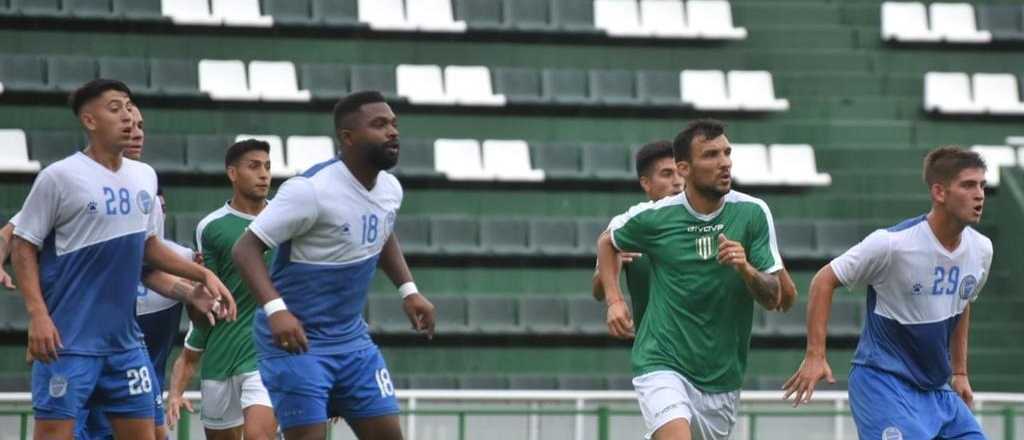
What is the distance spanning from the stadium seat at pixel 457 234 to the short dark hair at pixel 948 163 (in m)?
9.88

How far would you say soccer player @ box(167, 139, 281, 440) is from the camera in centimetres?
1048

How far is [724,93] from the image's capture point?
20109 mm

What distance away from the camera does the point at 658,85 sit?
2000 centimetres

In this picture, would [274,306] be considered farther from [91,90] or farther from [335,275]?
[91,90]

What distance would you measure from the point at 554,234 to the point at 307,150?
251 centimetres

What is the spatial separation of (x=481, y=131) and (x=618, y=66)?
1823mm

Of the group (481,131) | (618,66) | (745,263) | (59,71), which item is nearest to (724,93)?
(618,66)

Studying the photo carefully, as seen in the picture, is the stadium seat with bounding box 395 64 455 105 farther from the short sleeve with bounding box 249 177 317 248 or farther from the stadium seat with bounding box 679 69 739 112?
the short sleeve with bounding box 249 177 317 248

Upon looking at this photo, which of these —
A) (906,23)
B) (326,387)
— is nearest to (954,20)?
(906,23)

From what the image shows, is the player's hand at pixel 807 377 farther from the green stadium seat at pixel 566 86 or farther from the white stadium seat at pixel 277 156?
the green stadium seat at pixel 566 86

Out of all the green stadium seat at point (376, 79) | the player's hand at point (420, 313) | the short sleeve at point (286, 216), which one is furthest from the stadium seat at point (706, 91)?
the short sleeve at point (286, 216)

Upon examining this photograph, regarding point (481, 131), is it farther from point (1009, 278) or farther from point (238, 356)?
point (238, 356)

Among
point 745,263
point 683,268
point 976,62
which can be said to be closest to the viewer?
point 745,263

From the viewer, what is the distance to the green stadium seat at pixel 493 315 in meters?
17.8
